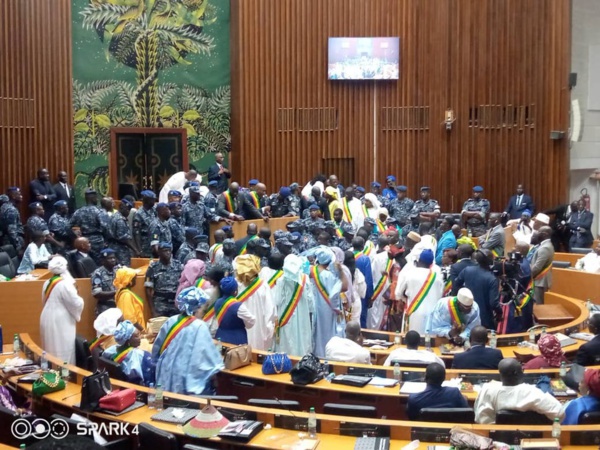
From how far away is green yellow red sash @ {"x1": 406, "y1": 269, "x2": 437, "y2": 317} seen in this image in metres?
9.60

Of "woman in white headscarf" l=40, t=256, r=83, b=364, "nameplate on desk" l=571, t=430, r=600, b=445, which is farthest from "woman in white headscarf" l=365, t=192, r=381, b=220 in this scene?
"nameplate on desk" l=571, t=430, r=600, b=445

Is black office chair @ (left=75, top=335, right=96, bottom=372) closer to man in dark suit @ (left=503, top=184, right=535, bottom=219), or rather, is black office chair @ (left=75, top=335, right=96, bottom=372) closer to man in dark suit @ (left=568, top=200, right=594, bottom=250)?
man in dark suit @ (left=568, top=200, right=594, bottom=250)

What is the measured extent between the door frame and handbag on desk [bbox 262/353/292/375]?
11089 mm

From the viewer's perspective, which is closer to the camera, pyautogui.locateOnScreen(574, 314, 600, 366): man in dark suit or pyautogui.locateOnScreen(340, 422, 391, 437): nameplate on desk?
pyautogui.locateOnScreen(340, 422, 391, 437): nameplate on desk

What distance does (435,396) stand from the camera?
6066mm

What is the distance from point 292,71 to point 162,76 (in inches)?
108

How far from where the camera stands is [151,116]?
59.4 feet

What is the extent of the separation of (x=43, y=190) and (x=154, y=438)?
10.3 meters

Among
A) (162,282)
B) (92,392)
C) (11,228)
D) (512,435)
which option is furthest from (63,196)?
(512,435)

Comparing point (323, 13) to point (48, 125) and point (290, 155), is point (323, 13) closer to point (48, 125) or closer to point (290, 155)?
point (290, 155)

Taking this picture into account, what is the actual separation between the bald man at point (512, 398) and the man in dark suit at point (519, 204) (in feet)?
37.5

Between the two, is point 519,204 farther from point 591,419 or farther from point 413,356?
point 591,419

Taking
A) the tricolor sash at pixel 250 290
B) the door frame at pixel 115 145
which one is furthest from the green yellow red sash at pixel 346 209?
the tricolor sash at pixel 250 290

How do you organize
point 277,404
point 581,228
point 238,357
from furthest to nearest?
point 581,228
point 238,357
point 277,404
